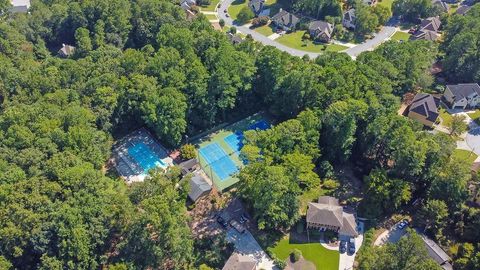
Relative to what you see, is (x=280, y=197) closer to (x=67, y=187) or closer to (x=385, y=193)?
(x=385, y=193)

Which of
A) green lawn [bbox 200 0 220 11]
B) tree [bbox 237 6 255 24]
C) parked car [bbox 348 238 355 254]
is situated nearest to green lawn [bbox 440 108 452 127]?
parked car [bbox 348 238 355 254]

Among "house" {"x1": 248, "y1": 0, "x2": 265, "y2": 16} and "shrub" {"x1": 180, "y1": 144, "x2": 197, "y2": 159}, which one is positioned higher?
"house" {"x1": 248, "y1": 0, "x2": 265, "y2": 16}

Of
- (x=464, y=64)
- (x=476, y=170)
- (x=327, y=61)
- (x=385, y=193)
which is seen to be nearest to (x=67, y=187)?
(x=385, y=193)

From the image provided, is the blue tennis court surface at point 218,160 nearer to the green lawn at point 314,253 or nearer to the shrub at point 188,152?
the shrub at point 188,152

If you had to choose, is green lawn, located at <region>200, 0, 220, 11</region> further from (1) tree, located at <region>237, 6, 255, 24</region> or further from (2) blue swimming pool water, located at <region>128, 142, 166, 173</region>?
(2) blue swimming pool water, located at <region>128, 142, 166, 173</region>

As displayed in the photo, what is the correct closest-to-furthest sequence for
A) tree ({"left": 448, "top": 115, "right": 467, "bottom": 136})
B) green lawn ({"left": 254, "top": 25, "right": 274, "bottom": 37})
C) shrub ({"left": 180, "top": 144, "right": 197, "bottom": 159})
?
shrub ({"left": 180, "top": 144, "right": 197, "bottom": 159})
tree ({"left": 448, "top": 115, "right": 467, "bottom": 136})
green lawn ({"left": 254, "top": 25, "right": 274, "bottom": 37})

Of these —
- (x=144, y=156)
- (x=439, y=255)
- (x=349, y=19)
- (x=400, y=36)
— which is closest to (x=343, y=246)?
(x=439, y=255)

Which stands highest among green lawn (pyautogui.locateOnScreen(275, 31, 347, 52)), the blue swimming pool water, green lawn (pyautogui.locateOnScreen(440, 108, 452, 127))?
green lawn (pyautogui.locateOnScreen(275, 31, 347, 52))

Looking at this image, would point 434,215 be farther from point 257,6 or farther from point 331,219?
point 257,6
